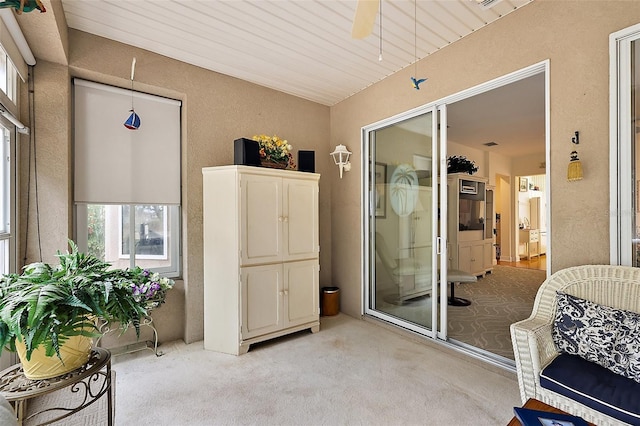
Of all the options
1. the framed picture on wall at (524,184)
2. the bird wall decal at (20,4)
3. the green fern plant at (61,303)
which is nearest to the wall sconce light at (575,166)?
the green fern plant at (61,303)

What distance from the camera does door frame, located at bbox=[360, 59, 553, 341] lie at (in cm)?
221

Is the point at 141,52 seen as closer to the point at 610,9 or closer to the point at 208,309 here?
the point at 208,309

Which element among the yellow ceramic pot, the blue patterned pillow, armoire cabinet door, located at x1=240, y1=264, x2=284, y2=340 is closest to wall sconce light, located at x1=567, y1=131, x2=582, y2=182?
the blue patterned pillow

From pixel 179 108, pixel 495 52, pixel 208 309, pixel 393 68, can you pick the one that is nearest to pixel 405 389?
pixel 208 309

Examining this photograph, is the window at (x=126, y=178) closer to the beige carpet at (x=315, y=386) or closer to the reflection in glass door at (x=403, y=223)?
the beige carpet at (x=315, y=386)

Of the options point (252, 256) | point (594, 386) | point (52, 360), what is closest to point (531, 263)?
point (594, 386)

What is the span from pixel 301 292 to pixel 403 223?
4.51ft

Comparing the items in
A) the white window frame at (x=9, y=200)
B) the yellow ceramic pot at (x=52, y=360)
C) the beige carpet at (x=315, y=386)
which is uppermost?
the white window frame at (x=9, y=200)

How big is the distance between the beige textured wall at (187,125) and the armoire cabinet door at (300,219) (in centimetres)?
77

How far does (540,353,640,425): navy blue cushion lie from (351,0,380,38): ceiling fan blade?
6.78 ft

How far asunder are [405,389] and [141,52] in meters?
3.67

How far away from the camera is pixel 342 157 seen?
12.9 ft

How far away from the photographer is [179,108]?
10.4ft

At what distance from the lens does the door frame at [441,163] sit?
2.21m
